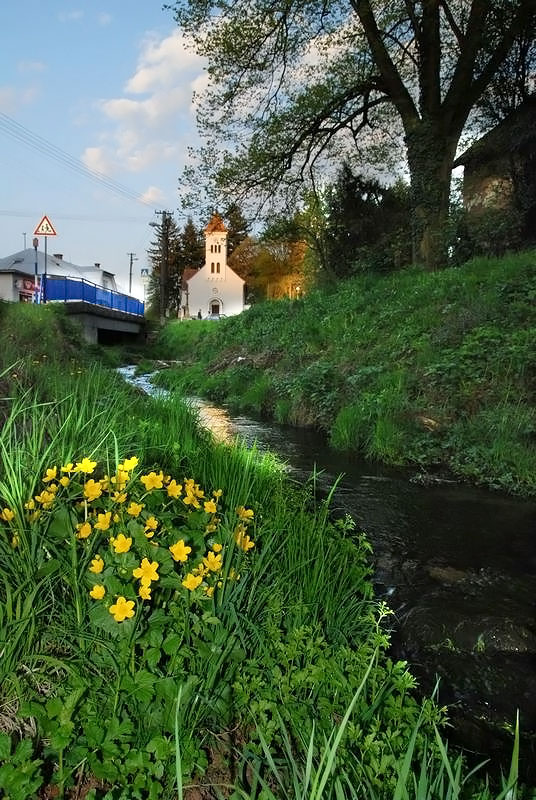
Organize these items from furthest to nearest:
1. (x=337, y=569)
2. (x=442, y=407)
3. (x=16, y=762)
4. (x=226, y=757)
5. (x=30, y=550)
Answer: (x=442, y=407) < (x=337, y=569) < (x=30, y=550) < (x=226, y=757) < (x=16, y=762)

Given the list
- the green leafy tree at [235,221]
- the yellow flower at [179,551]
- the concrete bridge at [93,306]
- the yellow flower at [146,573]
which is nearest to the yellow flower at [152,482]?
the yellow flower at [179,551]

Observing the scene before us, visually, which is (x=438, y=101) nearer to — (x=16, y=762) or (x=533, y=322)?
(x=533, y=322)

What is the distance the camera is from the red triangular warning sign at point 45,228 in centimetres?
1853

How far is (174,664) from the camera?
186 cm

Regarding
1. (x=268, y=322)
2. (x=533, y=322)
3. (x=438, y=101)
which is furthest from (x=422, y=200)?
(x=533, y=322)

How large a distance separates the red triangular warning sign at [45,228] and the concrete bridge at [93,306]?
403 centimetres

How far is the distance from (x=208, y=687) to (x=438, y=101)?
16.8 m

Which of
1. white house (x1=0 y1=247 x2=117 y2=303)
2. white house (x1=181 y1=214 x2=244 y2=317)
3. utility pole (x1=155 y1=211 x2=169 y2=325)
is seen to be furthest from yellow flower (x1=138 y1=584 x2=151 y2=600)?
white house (x1=181 y1=214 x2=244 y2=317)

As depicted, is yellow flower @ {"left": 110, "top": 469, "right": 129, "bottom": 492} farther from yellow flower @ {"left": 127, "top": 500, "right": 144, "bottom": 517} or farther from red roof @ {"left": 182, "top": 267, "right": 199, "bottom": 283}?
red roof @ {"left": 182, "top": 267, "right": 199, "bottom": 283}

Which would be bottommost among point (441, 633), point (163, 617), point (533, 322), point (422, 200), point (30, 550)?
point (441, 633)

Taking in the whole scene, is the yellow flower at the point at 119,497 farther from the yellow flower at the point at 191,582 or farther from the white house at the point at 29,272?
the white house at the point at 29,272

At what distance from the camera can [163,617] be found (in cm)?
198

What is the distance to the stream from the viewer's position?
2600mm

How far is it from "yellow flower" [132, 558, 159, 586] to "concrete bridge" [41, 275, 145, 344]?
2127cm
